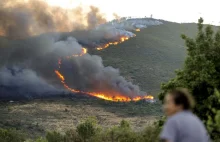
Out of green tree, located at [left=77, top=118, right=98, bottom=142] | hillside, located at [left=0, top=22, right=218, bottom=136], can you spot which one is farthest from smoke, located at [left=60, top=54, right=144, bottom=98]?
green tree, located at [left=77, top=118, right=98, bottom=142]

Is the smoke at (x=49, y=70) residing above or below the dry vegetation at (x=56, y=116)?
above

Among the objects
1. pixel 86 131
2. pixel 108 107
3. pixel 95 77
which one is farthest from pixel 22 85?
pixel 86 131

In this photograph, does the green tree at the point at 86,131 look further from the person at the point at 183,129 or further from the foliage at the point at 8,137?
the person at the point at 183,129

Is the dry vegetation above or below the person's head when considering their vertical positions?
below

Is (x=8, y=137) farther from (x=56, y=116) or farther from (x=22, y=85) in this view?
(x=22, y=85)

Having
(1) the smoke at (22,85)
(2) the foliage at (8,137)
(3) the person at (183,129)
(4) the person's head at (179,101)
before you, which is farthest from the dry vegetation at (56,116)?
(3) the person at (183,129)

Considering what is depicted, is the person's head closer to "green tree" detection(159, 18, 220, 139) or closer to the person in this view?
the person

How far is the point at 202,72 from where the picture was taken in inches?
976

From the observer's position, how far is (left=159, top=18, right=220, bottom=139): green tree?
24.2 meters

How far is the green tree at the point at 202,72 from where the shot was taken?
24.2 metres

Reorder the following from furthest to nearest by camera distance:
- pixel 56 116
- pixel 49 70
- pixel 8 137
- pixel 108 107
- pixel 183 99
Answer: pixel 49 70
pixel 108 107
pixel 56 116
pixel 8 137
pixel 183 99

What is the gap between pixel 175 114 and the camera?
21.4 ft

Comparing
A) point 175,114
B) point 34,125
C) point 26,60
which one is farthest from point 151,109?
point 175,114

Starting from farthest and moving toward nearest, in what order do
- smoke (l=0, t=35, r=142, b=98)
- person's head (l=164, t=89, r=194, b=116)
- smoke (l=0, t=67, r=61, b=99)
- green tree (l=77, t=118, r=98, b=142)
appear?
smoke (l=0, t=35, r=142, b=98) → smoke (l=0, t=67, r=61, b=99) → green tree (l=77, t=118, r=98, b=142) → person's head (l=164, t=89, r=194, b=116)
